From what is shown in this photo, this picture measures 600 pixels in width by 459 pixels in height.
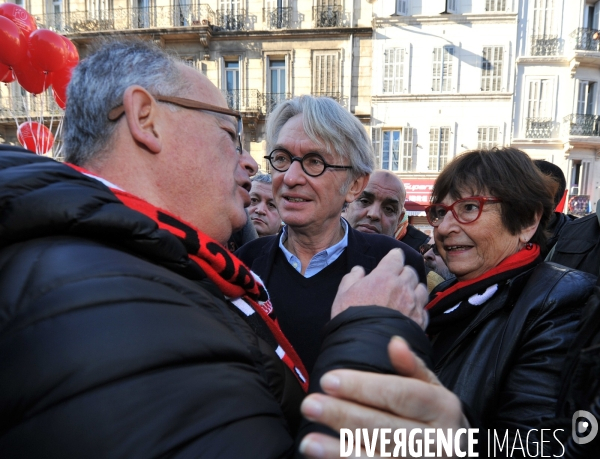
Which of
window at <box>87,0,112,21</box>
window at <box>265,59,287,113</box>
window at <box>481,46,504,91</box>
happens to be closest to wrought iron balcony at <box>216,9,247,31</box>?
window at <box>265,59,287,113</box>

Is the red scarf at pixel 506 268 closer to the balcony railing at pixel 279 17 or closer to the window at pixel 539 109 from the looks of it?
the balcony railing at pixel 279 17

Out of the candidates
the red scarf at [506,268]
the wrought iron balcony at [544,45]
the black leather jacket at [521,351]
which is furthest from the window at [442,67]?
the black leather jacket at [521,351]

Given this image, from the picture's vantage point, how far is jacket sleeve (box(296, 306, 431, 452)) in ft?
2.54

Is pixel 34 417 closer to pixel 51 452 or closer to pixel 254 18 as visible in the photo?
pixel 51 452

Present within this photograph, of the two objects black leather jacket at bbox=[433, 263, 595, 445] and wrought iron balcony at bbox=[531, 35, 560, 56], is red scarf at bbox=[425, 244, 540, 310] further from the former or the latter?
wrought iron balcony at bbox=[531, 35, 560, 56]

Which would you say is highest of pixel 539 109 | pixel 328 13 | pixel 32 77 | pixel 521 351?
pixel 328 13

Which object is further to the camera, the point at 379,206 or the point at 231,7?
the point at 231,7

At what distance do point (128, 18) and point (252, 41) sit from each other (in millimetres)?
5508

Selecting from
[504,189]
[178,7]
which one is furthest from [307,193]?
[178,7]

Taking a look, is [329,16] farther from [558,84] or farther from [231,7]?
[558,84]

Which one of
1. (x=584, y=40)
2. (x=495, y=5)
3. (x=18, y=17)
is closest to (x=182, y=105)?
(x=18, y=17)

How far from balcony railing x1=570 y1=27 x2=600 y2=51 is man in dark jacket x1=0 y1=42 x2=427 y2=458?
20.5 metres

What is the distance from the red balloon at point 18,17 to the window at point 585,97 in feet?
61.8

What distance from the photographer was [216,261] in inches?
42.0
